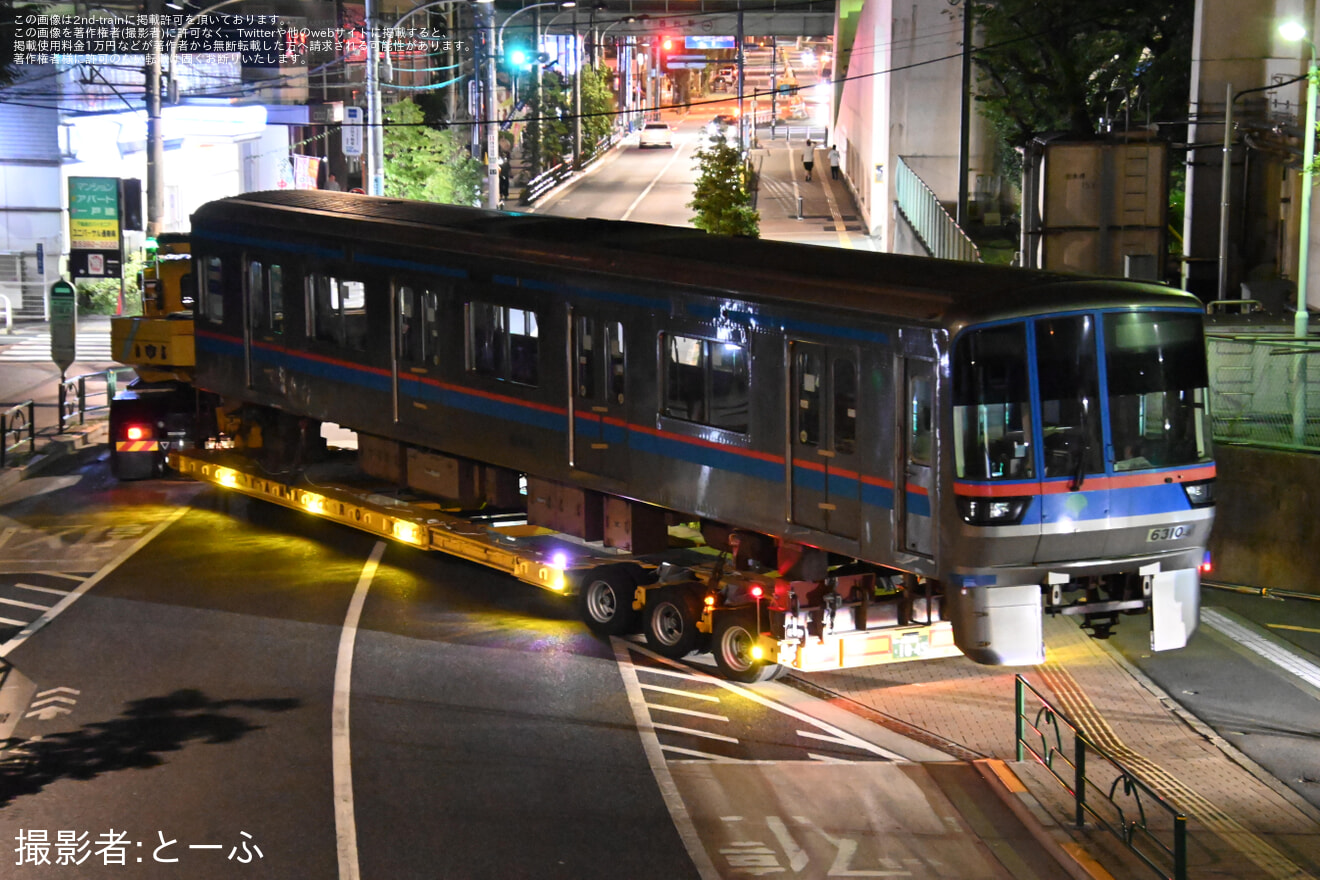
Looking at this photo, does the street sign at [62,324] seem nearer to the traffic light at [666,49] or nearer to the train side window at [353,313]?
the train side window at [353,313]

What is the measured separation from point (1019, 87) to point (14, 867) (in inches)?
1656

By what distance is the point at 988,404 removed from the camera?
1167 cm

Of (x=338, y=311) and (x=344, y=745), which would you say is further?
(x=338, y=311)

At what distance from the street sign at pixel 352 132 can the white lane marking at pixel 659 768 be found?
2847cm

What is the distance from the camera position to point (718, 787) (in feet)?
37.8

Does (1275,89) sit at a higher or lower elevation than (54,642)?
higher

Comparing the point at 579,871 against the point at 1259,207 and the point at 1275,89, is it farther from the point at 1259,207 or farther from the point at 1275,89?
the point at 1259,207

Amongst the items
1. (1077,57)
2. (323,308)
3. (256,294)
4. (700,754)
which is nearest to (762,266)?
(700,754)

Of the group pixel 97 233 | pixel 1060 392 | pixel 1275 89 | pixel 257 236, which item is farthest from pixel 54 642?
pixel 1275 89

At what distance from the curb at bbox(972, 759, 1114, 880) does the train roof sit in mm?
3377

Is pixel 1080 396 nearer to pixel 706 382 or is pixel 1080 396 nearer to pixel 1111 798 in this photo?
pixel 1111 798

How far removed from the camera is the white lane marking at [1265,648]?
588 inches

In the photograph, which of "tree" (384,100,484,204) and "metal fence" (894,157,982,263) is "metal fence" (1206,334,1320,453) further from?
"tree" (384,100,484,204)

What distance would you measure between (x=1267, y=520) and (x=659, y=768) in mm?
9586
